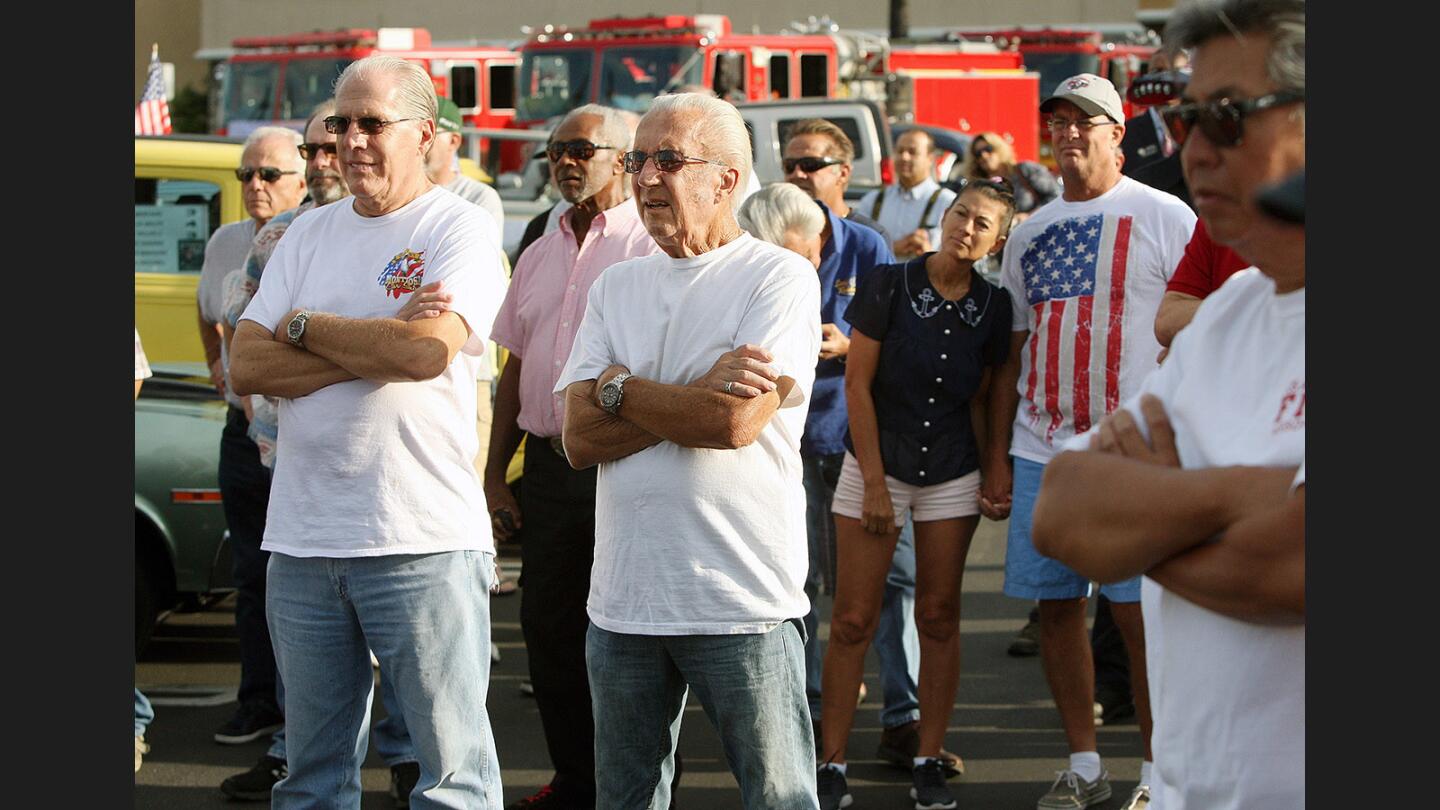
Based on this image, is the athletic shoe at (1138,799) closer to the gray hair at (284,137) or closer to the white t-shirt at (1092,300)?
the white t-shirt at (1092,300)

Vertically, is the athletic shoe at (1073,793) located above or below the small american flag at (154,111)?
below

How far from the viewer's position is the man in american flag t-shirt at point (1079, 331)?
4992 mm

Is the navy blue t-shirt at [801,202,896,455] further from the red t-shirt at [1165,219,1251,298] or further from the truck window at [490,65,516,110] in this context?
the truck window at [490,65,516,110]

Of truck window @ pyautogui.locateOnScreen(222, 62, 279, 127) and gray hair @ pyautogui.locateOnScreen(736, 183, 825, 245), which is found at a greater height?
truck window @ pyautogui.locateOnScreen(222, 62, 279, 127)

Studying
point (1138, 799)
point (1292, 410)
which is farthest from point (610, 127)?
point (1292, 410)

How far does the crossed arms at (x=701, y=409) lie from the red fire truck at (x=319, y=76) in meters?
19.7

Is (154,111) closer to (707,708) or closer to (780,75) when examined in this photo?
(780,75)

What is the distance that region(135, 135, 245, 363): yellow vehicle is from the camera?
9422mm

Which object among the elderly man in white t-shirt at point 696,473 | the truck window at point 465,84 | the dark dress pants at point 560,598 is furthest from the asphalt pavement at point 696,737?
the truck window at point 465,84

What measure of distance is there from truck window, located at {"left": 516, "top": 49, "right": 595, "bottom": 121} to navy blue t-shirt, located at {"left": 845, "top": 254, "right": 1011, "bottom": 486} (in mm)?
16787

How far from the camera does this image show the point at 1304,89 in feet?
6.56

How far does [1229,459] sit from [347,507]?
88.5 inches

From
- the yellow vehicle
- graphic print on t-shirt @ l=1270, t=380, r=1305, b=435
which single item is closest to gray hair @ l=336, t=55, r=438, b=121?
graphic print on t-shirt @ l=1270, t=380, r=1305, b=435

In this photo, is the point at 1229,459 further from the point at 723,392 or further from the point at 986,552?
the point at 986,552
